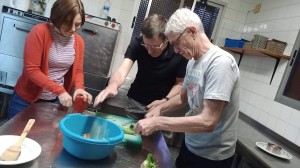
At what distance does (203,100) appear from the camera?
1238mm

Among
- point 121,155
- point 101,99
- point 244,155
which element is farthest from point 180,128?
point 244,155

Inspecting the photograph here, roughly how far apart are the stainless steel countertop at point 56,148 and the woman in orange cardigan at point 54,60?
12cm

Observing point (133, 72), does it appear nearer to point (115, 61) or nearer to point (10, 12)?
point (115, 61)

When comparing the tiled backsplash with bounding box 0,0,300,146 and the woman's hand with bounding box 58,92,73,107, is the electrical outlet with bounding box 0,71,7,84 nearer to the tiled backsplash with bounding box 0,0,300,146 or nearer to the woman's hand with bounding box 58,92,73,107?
the tiled backsplash with bounding box 0,0,300,146

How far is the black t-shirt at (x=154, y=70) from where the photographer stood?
1834 millimetres

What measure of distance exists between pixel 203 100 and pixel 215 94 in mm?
148

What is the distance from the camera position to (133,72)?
3.88 metres

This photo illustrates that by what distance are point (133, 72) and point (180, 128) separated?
276 centimetres

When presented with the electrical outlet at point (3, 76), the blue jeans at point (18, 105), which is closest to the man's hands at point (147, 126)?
the blue jeans at point (18, 105)

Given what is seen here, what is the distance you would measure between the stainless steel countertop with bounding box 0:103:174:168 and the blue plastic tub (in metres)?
0.04

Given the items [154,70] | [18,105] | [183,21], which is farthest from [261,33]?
[18,105]

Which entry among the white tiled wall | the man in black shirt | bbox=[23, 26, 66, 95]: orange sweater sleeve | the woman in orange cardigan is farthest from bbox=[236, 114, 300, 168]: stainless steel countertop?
bbox=[23, 26, 66, 95]: orange sweater sleeve

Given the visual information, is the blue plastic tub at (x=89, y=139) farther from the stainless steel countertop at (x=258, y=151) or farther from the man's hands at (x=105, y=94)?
the stainless steel countertop at (x=258, y=151)

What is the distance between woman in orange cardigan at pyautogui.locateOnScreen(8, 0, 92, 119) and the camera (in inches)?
56.6
